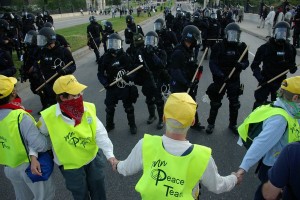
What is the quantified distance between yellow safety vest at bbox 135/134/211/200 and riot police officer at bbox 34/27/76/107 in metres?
4.30

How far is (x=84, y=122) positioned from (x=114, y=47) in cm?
278

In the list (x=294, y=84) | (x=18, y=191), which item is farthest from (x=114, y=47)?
(x=294, y=84)

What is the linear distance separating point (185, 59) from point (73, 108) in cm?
299

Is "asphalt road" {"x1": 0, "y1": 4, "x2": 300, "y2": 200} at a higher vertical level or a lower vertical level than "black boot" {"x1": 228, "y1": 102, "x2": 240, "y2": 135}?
lower

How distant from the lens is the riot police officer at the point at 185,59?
16.8ft

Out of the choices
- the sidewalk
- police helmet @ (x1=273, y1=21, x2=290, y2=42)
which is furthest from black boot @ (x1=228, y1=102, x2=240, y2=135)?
the sidewalk

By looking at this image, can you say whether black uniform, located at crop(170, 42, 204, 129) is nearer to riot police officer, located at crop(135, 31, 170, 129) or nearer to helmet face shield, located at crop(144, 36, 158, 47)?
riot police officer, located at crop(135, 31, 170, 129)

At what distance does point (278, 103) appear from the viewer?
274 cm

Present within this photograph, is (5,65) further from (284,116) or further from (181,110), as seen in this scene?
(284,116)

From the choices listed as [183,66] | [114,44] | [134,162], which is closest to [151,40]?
[114,44]

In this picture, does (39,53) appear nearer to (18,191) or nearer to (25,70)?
(25,70)

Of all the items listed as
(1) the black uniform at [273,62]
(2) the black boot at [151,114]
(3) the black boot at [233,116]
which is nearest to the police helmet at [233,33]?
(1) the black uniform at [273,62]

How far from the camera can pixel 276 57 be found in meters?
5.25

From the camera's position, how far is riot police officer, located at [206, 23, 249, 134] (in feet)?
17.4
